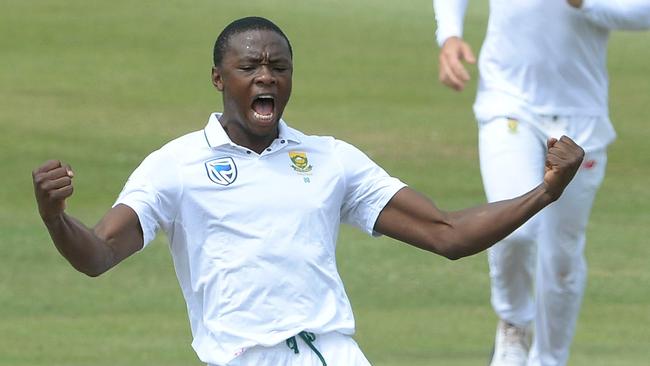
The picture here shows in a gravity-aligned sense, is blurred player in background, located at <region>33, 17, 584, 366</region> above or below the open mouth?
below

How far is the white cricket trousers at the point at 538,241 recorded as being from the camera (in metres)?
9.62

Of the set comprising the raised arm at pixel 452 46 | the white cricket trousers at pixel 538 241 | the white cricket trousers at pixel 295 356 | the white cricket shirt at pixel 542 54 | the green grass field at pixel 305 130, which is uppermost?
the white cricket trousers at pixel 295 356

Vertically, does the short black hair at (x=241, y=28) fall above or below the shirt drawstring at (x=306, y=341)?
above

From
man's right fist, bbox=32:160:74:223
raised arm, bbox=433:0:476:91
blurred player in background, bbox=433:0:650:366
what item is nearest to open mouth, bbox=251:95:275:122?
man's right fist, bbox=32:160:74:223

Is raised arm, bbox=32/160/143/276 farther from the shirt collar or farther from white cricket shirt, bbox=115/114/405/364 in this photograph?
the shirt collar

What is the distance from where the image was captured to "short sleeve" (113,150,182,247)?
6773 mm

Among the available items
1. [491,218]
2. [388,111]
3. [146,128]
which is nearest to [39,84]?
[146,128]

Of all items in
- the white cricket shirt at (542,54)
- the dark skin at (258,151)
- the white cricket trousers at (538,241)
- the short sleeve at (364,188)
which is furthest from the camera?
the white cricket shirt at (542,54)

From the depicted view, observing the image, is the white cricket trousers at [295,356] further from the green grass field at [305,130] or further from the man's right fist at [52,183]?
the green grass field at [305,130]

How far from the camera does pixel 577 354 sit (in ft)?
38.6

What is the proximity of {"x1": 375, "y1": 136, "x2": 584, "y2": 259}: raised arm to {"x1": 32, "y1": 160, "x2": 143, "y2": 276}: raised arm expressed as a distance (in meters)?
0.99

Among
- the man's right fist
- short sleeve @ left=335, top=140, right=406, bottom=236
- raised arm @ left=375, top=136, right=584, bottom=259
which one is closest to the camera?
the man's right fist

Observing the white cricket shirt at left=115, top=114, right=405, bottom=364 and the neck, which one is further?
the neck

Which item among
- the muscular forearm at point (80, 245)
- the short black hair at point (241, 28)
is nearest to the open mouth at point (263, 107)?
the short black hair at point (241, 28)
